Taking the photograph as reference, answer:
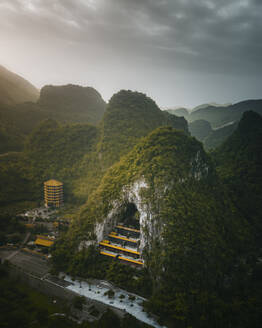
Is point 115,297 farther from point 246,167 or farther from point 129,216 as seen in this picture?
point 246,167

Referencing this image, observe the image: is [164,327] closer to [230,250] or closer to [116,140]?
[230,250]

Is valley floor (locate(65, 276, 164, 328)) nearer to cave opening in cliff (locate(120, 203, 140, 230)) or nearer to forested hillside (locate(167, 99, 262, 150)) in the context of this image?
cave opening in cliff (locate(120, 203, 140, 230))

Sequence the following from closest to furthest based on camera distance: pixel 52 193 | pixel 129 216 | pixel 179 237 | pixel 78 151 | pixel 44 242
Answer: pixel 179 237 < pixel 44 242 < pixel 129 216 < pixel 52 193 < pixel 78 151

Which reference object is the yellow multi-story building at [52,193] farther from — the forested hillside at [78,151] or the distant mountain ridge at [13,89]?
the distant mountain ridge at [13,89]

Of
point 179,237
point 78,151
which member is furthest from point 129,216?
point 78,151

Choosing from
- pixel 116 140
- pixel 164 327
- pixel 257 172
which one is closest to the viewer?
pixel 164 327

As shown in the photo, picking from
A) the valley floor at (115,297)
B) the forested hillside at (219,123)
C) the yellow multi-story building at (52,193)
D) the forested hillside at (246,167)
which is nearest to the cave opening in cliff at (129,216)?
the valley floor at (115,297)

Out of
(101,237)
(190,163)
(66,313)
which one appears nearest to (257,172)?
(190,163)
